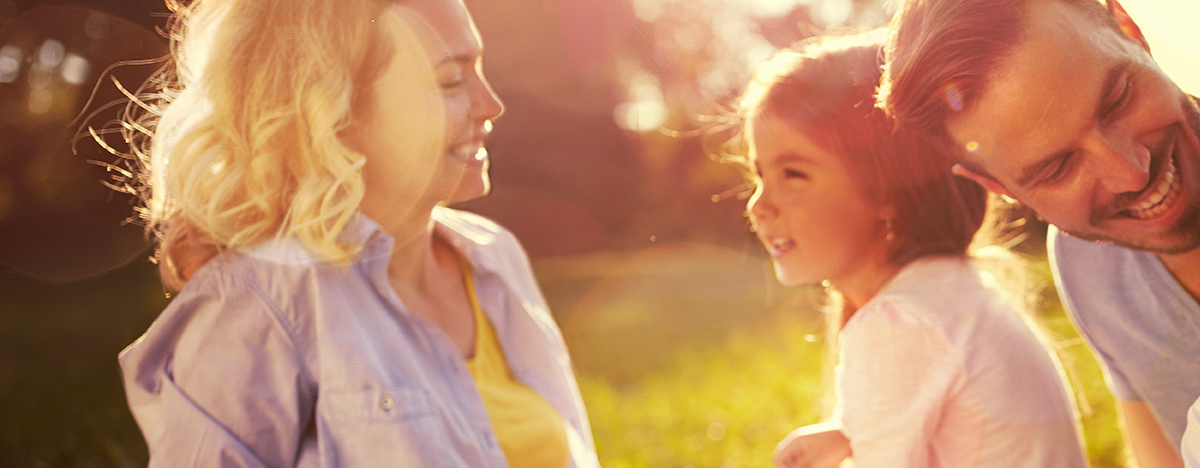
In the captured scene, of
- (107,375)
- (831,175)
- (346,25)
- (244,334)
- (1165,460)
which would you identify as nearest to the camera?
(244,334)

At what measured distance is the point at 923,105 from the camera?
4.82 feet

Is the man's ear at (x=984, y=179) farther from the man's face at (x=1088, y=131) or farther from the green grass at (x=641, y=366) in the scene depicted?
the green grass at (x=641, y=366)

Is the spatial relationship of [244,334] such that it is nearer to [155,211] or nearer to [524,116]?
[155,211]

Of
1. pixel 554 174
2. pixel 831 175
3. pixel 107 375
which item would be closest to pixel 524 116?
pixel 554 174

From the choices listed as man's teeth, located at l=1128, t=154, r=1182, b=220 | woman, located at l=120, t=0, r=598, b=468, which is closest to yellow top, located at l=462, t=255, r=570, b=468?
woman, located at l=120, t=0, r=598, b=468

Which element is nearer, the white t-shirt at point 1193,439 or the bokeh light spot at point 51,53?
the white t-shirt at point 1193,439

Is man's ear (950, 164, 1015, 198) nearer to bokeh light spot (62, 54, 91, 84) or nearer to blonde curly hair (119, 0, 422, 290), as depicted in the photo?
blonde curly hair (119, 0, 422, 290)

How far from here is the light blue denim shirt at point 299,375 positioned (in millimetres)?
1287

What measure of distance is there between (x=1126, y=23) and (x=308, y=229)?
1435mm

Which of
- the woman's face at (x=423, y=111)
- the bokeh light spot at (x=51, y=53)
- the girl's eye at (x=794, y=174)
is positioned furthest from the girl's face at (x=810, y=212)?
the bokeh light spot at (x=51, y=53)

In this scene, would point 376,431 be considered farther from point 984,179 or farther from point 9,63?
point 9,63

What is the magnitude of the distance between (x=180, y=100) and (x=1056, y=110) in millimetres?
1533

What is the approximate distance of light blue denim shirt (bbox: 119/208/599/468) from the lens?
129 centimetres

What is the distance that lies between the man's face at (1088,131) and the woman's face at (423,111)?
0.91 m
